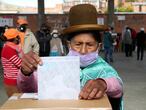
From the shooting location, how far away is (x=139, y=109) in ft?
31.8

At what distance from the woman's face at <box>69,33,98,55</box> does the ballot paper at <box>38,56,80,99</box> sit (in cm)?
37

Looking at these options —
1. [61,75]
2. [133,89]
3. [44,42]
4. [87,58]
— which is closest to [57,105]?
[61,75]

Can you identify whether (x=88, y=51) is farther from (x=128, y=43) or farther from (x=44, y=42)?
(x=128, y=43)

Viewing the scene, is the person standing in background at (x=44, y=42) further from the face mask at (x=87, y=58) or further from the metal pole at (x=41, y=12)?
the metal pole at (x=41, y=12)

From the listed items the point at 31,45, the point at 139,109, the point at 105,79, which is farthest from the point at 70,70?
the point at 31,45

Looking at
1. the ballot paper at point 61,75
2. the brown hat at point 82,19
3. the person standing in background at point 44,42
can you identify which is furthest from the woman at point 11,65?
the person standing in background at point 44,42

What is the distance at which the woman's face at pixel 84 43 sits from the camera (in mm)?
2648

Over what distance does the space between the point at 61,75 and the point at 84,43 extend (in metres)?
0.41

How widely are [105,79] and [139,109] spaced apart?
7359 mm

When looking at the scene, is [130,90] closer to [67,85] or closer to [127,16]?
[67,85]

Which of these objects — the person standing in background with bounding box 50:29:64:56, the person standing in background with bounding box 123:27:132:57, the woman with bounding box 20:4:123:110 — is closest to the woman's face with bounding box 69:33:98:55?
the woman with bounding box 20:4:123:110

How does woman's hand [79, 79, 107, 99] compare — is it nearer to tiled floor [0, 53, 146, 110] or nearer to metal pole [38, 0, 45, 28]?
tiled floor [0, 53, 146, 110]

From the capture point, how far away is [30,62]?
2.38m

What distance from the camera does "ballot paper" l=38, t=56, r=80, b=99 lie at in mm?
2275
